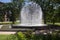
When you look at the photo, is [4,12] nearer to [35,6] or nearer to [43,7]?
[43,7]

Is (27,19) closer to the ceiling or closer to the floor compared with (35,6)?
closer to the floor

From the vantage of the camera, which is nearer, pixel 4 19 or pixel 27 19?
pixel 27 19

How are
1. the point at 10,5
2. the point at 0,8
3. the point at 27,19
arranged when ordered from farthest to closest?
the point at 0,8 → the point at 10,5 → the point at 27,19

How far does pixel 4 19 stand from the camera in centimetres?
4916

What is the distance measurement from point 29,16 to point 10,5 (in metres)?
16.6

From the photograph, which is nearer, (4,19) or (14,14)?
(14,14)

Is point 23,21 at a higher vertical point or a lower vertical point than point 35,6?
lower

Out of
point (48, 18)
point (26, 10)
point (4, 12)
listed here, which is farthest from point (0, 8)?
point (26, 10)

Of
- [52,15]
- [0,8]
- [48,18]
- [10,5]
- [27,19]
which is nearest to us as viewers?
[27,19]

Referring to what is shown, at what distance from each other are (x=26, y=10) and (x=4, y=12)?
76.4 ft

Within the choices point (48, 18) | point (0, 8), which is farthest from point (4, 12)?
point (48, 18)

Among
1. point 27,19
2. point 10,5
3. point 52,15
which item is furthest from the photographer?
point 10,5

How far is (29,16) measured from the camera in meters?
23.7

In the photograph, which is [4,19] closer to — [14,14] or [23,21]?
[14,14]
